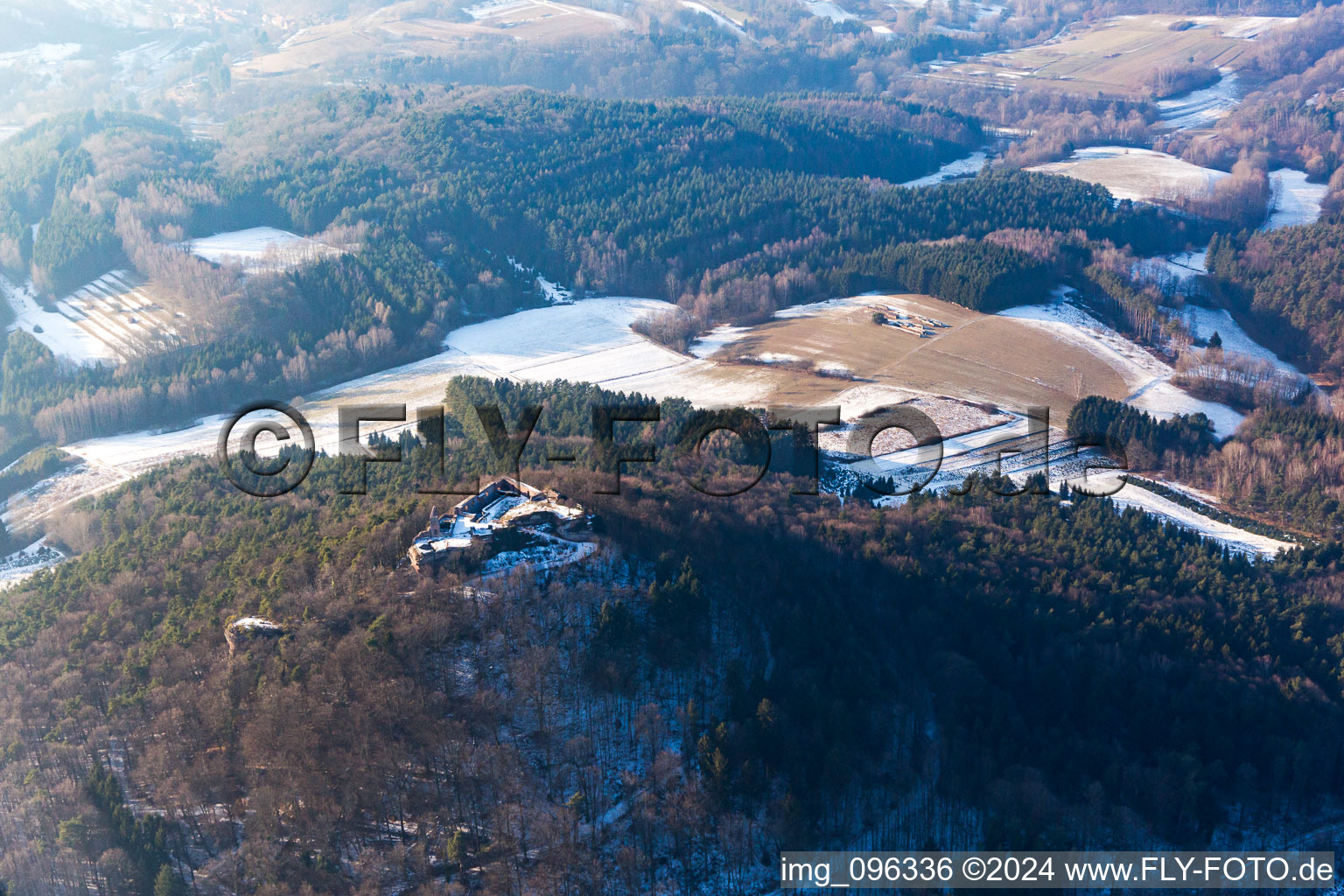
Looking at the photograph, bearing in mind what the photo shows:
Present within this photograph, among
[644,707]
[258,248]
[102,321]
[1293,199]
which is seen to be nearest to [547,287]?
[258,248]

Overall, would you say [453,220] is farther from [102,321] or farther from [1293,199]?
[1293,199]

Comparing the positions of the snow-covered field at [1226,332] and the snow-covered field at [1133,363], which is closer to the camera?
the snow-covered field at [1133,363]

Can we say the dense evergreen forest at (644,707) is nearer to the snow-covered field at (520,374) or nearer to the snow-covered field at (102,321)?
the snow-covered field at (520,374)

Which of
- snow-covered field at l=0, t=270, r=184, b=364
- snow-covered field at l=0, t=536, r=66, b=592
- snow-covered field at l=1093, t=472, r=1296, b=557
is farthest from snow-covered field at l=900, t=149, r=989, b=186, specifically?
snow-covered field at l=0, t=536, r=66, b=592

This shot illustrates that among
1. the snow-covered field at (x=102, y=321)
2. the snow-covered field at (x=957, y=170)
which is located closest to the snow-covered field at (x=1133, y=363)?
the snow-covered field at (x=957, y=170)

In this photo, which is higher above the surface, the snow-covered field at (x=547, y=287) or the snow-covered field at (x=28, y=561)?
the snow-covered field at (x=547, y=287)

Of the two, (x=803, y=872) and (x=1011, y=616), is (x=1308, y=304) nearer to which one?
(x=1011, y=616)
